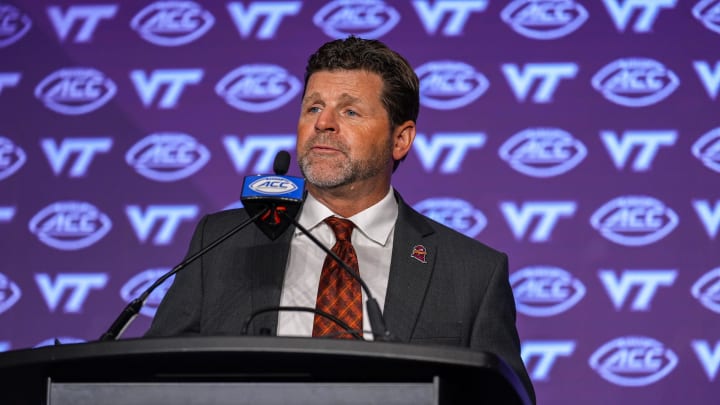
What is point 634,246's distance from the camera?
11.6 ft

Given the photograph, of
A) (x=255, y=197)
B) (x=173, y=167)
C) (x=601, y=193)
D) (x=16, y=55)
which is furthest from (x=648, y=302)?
(x=16, y=55)

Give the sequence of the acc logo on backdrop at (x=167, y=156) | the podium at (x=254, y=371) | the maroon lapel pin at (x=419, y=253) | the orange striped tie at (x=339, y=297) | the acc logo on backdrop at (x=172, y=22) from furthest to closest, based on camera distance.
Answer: the acc logo on backdrop at (x=172, y=22) → the acc logo on backdrop at (x=167, y=156) → the maroon lapel pin at (x=419, y=253) → the orange striped tie at (x=339, y=297) → the podium at (x=254, y=371)

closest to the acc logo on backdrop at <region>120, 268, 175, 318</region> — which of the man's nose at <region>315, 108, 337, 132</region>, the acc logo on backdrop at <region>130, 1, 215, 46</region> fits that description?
the acc logo on backdrop at <region>130, 1, 215, 46</region>

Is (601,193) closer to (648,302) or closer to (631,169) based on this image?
(631,169)

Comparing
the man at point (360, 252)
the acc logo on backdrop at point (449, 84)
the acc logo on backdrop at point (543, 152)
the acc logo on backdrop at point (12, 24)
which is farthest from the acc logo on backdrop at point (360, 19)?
the acc logo on backdrop at point (12, 24)

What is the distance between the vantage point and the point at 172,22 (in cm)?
395

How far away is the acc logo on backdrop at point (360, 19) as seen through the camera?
150 inches

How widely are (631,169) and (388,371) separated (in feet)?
8.25

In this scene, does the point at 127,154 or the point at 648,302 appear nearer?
the point at 648,302

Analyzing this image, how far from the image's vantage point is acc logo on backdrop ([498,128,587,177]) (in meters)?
3.62

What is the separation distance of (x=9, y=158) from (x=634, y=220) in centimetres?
244

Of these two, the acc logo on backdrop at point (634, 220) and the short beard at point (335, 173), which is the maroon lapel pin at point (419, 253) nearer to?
the short beard at point (335, 173)

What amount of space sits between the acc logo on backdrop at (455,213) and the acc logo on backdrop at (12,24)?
1792 mm

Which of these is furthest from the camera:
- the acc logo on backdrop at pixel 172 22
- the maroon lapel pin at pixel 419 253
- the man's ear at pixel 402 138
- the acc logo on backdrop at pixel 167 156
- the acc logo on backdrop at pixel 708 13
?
the acc logo on backdrop at pixel 172 22
